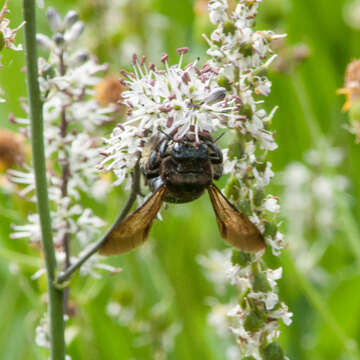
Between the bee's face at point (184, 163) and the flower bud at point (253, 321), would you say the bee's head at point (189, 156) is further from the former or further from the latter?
the flower bud at point (253, 321)

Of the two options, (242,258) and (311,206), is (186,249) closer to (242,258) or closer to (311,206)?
(311,206)

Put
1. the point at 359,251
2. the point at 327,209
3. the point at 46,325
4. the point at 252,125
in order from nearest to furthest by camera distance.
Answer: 1. the point at 252,125
2. the point at 46,325
3. the point at 359,251
4. the point at 327,209

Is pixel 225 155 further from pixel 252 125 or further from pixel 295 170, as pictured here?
pixel 295 170

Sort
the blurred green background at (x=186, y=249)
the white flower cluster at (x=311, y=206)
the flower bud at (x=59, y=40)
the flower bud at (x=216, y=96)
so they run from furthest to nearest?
the white flower cluster at (x=311, y=206)
the blurred green background at (x=186, y=249)
the flower bud at (x=59, y=40)
the flower bud at (x=216, y=96)

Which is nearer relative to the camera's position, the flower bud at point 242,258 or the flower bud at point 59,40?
the flower bud at point 242,258

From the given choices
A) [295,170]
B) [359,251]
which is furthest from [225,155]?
[295,170]

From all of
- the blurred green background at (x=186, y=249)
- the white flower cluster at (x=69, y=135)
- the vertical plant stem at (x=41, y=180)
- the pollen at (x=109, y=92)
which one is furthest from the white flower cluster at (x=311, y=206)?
the vertical plant stem at (x=41, y=180)

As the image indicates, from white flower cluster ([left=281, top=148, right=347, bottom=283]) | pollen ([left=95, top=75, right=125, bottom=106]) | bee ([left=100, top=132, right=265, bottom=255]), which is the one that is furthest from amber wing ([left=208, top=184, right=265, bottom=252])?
white flower cluster ([left=281, top=148, right=347, bottom=283])
